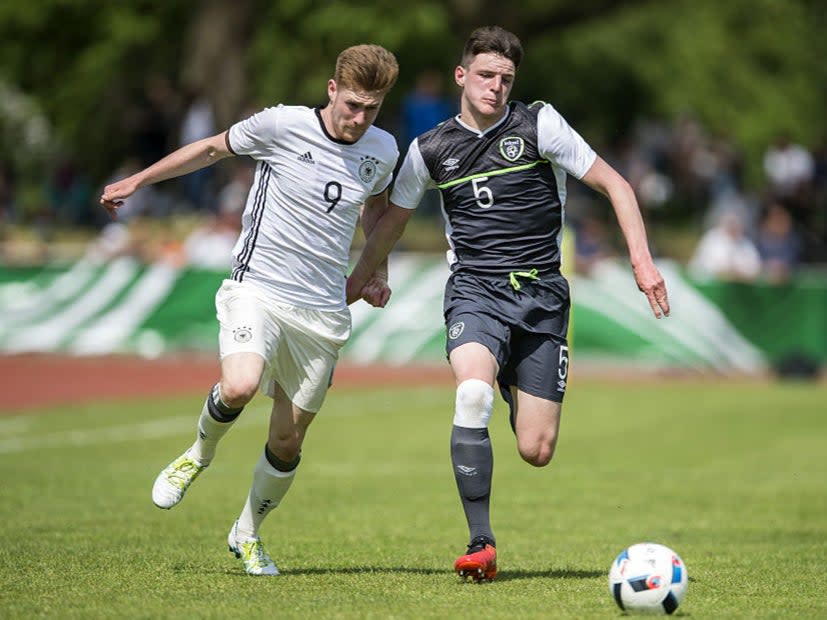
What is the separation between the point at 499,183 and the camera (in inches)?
312

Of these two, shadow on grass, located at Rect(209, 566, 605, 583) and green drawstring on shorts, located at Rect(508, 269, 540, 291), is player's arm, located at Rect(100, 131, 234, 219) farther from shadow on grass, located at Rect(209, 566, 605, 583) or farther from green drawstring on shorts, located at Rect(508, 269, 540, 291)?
shadow on grass, located at Rect(209, 566, 605, 583)

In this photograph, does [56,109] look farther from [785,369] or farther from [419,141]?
[419,141]

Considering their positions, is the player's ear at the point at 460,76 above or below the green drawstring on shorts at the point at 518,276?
above

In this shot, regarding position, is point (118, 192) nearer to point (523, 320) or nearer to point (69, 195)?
point (523, 320)

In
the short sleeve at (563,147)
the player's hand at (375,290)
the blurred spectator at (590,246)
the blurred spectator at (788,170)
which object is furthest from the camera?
the blurred spectator at (788,170)

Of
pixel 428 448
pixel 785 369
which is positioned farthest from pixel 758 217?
pixel 428 448

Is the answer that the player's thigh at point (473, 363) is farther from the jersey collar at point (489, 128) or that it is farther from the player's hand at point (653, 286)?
the jersey collar at point (489, 128)

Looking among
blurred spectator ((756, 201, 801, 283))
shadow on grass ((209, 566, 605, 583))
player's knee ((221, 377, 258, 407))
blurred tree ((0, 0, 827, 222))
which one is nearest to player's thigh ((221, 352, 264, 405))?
player's knee ((221, 377, 258, 407))

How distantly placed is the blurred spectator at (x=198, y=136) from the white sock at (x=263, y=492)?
16432 millimetres

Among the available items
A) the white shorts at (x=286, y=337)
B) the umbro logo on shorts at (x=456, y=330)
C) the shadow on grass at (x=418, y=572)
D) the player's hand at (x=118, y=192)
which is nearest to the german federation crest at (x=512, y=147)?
the umbro logo on shorts at (x=456, y=330)

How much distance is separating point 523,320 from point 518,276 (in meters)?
0.24

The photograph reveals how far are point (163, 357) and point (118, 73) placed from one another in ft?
47.7

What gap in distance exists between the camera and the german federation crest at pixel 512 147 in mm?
7903

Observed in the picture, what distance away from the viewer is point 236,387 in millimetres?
7457
